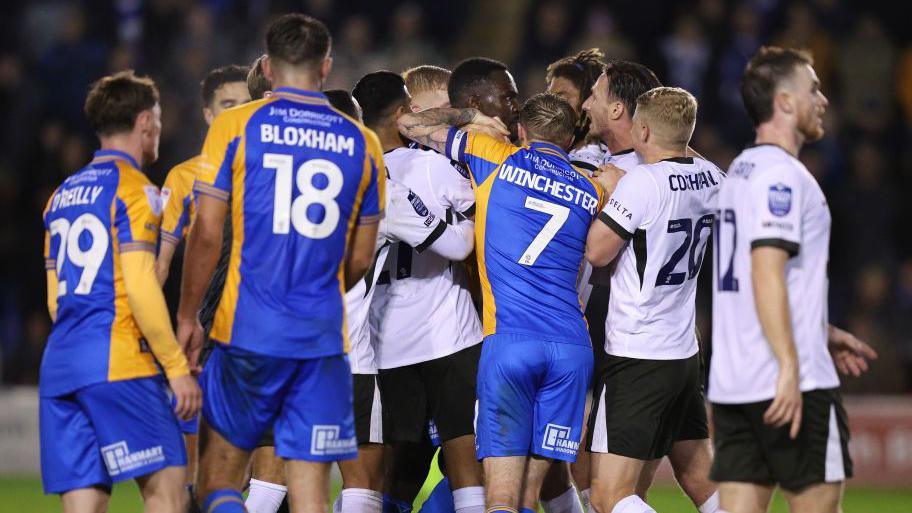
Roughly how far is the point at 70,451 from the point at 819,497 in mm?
3134

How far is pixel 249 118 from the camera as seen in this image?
18.7ft

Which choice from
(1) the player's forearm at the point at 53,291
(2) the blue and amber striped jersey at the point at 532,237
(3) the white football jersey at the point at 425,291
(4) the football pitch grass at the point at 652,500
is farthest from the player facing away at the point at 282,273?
(4) the football pitch grass at the point at 652,500

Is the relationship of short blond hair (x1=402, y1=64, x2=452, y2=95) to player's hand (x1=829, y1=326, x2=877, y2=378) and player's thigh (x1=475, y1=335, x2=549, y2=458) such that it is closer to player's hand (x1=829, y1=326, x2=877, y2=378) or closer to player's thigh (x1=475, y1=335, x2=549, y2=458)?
player's thigh (x1=475, y1=335, x2=549, y2=458)

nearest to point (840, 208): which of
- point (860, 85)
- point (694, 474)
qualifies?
point (860, 85)

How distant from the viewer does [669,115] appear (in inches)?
269

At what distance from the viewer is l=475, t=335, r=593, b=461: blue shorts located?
665 cm

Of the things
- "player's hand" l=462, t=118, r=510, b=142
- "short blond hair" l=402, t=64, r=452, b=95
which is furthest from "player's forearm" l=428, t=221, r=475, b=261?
"short blond hair" l=402, t=64, r=452, b=95

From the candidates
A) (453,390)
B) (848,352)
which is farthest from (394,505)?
(848,352)

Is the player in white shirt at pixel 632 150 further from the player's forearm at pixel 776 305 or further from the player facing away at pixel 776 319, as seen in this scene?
the player's forearm at pixel 776 305

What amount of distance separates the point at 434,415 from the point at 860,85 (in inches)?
391

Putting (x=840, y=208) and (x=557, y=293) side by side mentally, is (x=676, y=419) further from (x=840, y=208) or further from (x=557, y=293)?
(x=840, y=208)

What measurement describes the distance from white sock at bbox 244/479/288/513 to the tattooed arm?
2026mm

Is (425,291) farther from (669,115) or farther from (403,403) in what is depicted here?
(669,115)

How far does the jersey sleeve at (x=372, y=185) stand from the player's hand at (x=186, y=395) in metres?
1.02
